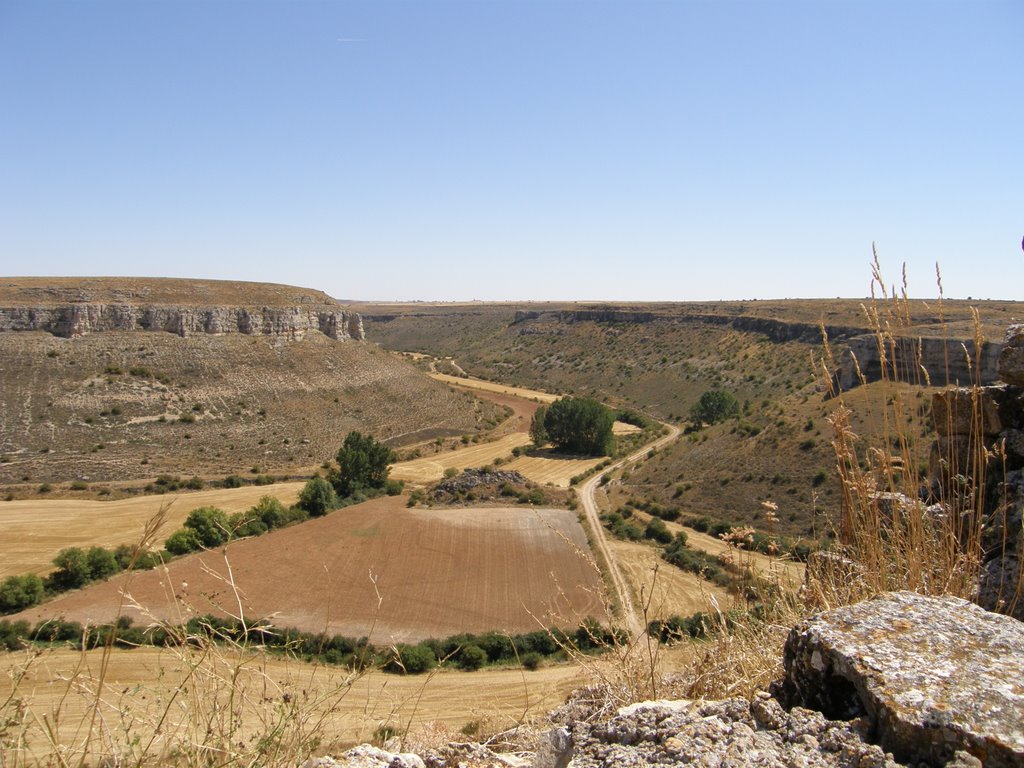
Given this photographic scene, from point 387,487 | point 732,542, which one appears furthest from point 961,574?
point 387,487

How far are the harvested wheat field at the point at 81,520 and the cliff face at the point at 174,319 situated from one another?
Result: 72.8ft

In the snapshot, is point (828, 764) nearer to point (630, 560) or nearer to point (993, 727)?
point (993, 727)

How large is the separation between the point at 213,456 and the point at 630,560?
31.9m

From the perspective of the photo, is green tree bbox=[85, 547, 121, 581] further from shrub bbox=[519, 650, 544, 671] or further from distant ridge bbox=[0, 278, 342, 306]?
distant ridge bbox=[0, 278, 342, 306]

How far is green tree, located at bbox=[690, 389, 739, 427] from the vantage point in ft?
173

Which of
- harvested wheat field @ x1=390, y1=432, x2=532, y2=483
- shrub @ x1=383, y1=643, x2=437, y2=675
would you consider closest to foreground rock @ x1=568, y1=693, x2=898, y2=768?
shrub @ x1=383, y1=643, x2=437, y2=675

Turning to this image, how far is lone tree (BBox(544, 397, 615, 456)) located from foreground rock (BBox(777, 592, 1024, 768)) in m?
49.1

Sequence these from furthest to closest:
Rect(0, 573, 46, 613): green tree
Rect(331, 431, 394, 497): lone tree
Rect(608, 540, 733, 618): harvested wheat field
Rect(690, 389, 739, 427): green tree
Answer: Rect(690, 389, 739, 427): green tree
Rect(331, 431, 394, 497): lone tree
Rect(0, 573, 46, 613): green tree
Rect(608, 540, 733, 618): harvested wheat field

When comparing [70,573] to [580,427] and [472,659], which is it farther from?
[580,427]

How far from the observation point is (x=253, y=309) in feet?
198

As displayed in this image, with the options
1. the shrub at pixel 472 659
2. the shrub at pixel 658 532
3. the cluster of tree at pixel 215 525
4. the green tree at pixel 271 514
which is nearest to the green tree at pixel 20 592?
the cluster of tree at pixel 215 525

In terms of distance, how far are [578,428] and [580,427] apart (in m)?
0.22

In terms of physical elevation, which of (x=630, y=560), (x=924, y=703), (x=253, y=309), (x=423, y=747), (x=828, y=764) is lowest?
(x=630, y=560)

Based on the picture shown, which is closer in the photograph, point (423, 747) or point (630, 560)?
point (423, 747)
